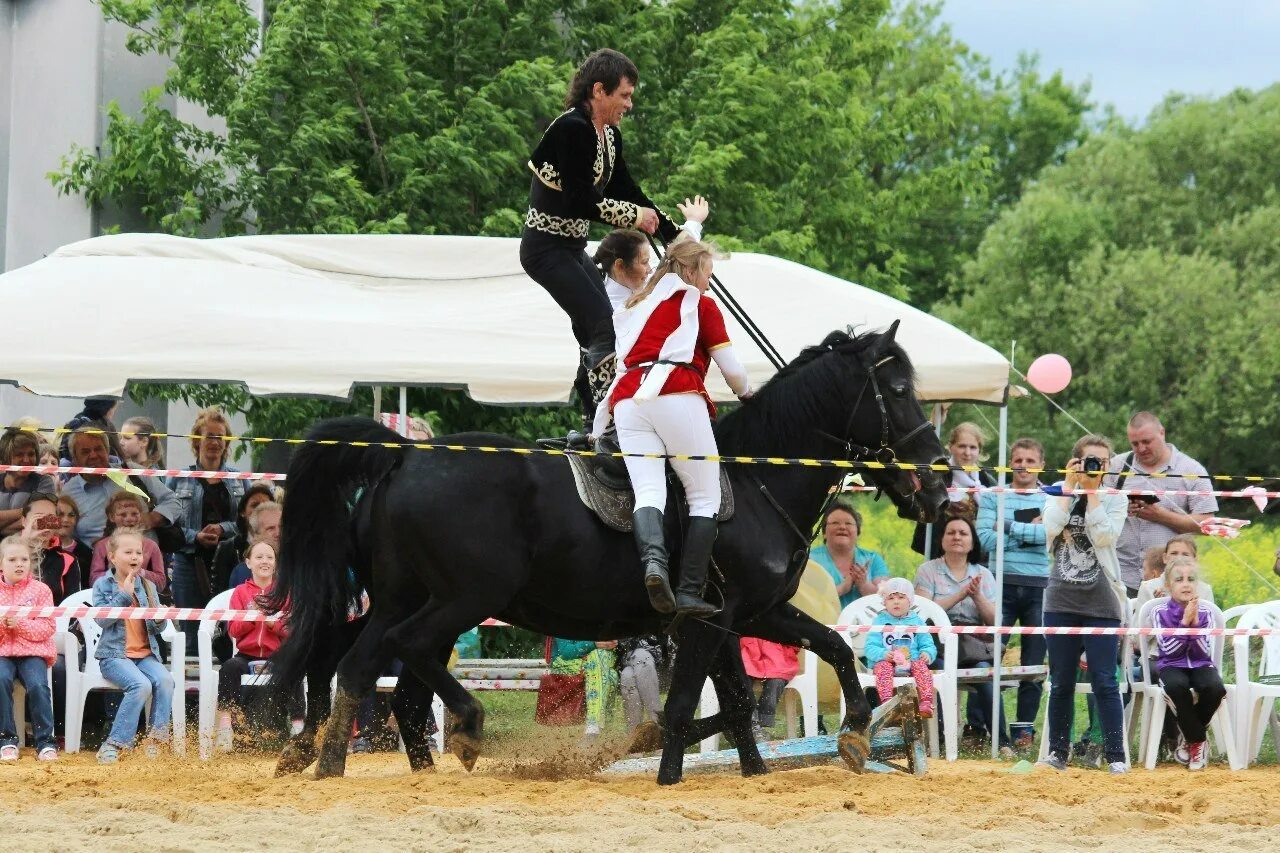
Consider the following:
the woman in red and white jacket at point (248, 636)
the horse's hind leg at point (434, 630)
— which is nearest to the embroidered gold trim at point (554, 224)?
the horse's hind leg at point (434, 630)

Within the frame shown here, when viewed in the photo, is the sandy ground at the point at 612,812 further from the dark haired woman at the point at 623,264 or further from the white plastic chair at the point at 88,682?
the dark haired woman at the point at 623,264

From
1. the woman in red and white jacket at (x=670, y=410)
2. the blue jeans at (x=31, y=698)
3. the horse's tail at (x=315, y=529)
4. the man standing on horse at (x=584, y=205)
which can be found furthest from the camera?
the blue jeans at (x=31, y=698)

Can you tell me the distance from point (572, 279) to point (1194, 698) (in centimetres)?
444

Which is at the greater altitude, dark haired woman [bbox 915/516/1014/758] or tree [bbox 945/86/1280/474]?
tree [bbox 945/86/1280/474]

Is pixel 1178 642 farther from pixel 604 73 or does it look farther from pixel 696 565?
pixel 604 73

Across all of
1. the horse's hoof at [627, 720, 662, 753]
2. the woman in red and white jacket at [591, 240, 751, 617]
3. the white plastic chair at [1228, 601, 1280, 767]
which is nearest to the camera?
the woman in red and white jacket at [591, 240, 751, 617]

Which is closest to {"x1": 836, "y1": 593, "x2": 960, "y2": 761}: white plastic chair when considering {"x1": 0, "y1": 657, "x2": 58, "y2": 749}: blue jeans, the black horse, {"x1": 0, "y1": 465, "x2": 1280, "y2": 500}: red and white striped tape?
{"x1": 0, "y1": 465, "x2": 1280, "y2": 500}: red and white striped tape

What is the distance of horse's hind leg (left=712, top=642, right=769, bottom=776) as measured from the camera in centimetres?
763

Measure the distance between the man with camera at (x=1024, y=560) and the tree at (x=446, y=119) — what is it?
7.14 meters

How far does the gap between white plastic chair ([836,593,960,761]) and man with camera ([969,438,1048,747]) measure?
1.90 feet

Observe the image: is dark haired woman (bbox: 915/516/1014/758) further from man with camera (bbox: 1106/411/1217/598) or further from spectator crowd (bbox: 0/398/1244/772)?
man with camera (bbox: 1106/411/1217/598)

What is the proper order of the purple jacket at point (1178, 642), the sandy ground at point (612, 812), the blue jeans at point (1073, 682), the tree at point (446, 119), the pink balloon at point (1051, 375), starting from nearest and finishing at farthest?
the sandy ground at point (612, 812), the blue jeans at point (1073, 682), the purple jacket at point (1178, 642), the pink balloon at point (1051, 375), the tree at point (446, 119)

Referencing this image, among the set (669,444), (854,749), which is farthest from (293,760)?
(854,749)

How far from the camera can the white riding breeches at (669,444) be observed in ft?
23.3
